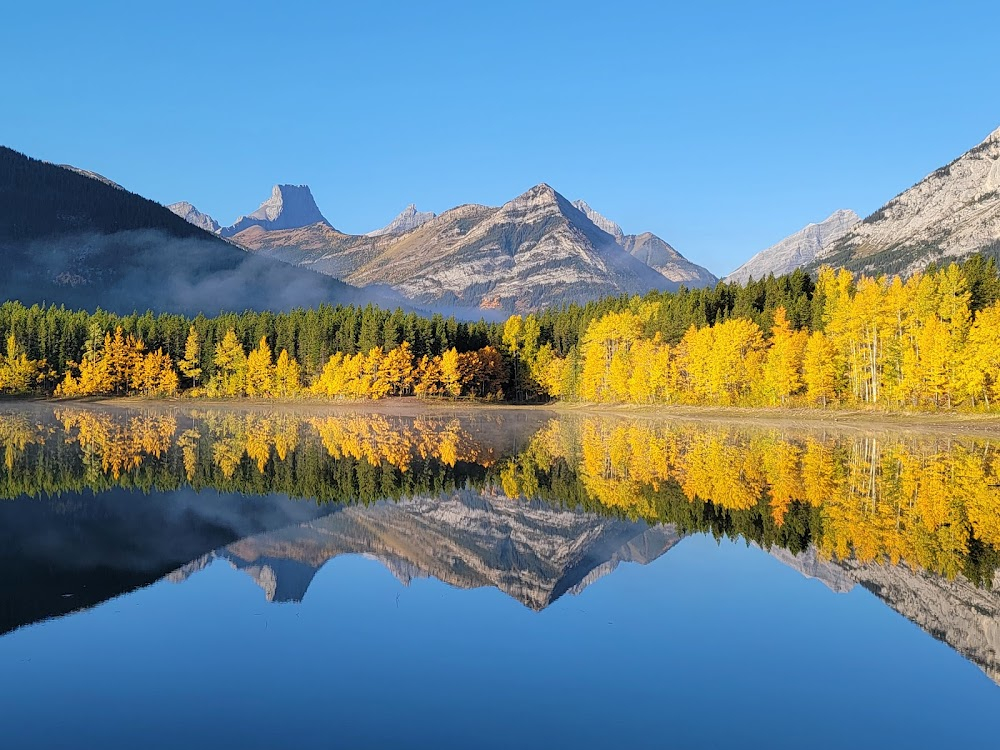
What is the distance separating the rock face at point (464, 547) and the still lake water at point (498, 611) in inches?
5.1

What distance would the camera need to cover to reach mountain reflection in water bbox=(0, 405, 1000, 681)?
755 inches

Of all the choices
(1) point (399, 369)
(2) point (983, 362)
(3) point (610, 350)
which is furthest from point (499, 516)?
(1) point (399, 369)

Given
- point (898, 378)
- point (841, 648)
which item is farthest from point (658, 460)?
point (898, 378)

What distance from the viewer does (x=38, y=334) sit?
146m

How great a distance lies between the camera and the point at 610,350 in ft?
437

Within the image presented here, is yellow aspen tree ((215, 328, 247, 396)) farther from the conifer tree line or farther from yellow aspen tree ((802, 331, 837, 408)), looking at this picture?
yellow aspen tree ((802, 331, 837, 408))

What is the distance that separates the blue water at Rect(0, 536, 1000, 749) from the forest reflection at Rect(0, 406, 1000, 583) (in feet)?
22.4

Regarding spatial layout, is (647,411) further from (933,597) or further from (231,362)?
(933,597)

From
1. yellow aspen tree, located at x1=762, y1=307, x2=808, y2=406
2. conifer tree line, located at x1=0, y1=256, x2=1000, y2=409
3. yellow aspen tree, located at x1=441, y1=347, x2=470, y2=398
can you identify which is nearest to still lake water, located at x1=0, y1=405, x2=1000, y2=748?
conifer tree line, located at x1=0, y1=256, x2=1000, y2=409

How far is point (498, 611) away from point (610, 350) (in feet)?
386

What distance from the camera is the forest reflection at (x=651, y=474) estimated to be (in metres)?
25.3

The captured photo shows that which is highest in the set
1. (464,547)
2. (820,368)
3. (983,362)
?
(983,362)

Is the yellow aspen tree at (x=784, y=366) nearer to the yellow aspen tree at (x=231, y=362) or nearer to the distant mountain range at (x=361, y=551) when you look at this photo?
the distant mountain range at (x=361, y=551)

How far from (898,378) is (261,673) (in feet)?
292
